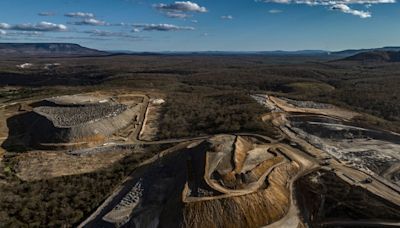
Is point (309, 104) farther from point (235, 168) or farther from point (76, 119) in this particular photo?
point (235, 168)

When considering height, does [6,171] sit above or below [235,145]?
below

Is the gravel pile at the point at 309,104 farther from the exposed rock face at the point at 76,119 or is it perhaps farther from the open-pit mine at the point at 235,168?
the exposed rock face at the point at 76,119

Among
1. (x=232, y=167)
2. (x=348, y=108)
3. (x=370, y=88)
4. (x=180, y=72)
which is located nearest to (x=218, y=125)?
(x=232, y=167)

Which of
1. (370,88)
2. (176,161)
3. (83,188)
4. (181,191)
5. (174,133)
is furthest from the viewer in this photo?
(370,88)

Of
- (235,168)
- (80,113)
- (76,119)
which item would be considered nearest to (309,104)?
(80,113)

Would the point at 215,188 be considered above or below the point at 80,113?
below

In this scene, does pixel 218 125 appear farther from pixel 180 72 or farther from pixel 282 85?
pixel 180 72
